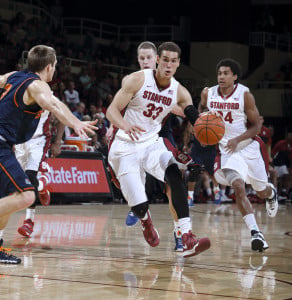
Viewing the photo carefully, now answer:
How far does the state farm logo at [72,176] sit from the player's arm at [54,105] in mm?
7405

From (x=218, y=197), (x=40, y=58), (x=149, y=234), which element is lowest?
(x=218, y=197)

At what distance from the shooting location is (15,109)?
558 centimetres

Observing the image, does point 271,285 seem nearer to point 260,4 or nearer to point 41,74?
point 41,74

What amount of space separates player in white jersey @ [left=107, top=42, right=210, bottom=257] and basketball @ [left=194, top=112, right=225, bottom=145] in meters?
0.11

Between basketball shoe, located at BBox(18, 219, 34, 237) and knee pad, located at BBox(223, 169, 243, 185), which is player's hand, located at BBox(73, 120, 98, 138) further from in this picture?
basketball shoe, located at BBox(18, 219, 34, 237)

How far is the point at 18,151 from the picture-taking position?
8242 mm

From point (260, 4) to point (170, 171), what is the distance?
2206 centimetres

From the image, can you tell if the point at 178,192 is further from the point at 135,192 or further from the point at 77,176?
the point at 77,176

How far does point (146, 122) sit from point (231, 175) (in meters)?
1.31

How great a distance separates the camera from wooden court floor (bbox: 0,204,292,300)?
15.5 feet

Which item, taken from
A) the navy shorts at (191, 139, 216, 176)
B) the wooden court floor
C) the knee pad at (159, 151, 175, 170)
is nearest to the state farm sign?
the navy shorts at (191, 139, 216, 176)

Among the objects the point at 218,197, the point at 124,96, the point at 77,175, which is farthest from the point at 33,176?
the point at 218,197

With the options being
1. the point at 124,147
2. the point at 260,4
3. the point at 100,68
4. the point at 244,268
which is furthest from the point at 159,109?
the point at 260,4

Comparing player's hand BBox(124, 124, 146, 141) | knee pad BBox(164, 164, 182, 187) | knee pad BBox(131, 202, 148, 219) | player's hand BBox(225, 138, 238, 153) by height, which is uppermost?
player's hand BBox(124, 124, 146, 141)
